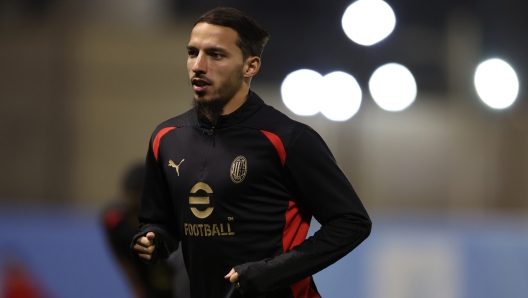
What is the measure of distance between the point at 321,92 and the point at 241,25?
196 inches

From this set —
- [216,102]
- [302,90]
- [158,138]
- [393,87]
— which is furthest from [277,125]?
[393,87]

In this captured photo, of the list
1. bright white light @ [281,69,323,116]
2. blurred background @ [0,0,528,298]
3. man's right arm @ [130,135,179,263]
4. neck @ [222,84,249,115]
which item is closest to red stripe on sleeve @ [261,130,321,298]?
neck @ [222,84,249,115]

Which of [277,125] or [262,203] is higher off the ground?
[277,125]

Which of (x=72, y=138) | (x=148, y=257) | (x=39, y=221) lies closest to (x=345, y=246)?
(x=148, y=257)

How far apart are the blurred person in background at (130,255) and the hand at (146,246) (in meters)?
1.29

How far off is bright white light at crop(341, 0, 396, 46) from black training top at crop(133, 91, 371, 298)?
5034mm

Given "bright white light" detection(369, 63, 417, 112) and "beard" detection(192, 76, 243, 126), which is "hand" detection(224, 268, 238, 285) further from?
"bright white light" detection(369, 63, 417, 112)

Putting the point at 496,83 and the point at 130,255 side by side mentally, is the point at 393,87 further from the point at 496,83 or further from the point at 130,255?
the point at 130,255

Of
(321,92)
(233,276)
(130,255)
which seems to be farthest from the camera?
(321,92)

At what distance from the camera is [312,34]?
6.95 m

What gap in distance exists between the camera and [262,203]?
2137mm

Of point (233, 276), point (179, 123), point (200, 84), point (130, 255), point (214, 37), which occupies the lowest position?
point (130, 255)

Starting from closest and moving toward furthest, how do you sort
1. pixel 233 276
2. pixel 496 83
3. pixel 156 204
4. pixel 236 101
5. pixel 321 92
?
pixel 233 276 → pixel 236 101 → pixel 156 204 → pixel 496 83 → pixel 321 92

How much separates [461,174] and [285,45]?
195 cm
